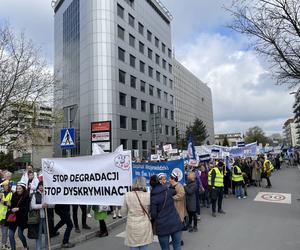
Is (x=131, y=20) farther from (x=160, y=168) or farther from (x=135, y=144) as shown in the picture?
(x=160, y=168)

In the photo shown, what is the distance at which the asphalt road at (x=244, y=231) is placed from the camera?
824cm

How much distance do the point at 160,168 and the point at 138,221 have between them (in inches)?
163

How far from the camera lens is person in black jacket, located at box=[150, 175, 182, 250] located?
6.19m

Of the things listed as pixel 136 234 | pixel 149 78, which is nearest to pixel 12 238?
pixel 136 234

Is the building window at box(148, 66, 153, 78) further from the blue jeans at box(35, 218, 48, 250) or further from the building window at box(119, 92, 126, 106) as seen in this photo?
the blue jeans at box(35, 218, 48, 250)

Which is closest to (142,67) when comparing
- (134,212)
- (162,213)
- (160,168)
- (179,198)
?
(160,168)

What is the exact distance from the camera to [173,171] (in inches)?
383

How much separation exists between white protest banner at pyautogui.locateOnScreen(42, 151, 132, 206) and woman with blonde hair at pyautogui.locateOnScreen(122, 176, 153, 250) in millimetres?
1261

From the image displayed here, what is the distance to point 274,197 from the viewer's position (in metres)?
16.4

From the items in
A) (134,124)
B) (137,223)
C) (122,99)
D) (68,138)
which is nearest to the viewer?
(137,223)

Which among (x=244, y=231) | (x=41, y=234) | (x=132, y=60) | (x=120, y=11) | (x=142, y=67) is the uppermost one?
(x=120, y=11)

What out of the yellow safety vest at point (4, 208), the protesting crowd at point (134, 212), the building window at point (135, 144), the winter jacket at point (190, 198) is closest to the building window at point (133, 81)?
the building window at point (135, 144)

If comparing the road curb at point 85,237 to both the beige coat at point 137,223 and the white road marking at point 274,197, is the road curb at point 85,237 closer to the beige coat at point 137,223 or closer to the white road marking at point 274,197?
the beige coat at point 137,223

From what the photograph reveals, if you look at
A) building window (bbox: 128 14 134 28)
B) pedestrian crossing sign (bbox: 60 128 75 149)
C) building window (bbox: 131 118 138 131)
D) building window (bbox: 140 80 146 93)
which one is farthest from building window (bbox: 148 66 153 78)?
pedestrian crossing sign (bbox: 60 128 75 149)
